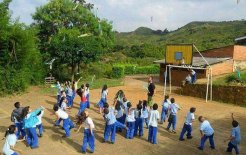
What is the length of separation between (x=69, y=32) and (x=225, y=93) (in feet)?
54.0

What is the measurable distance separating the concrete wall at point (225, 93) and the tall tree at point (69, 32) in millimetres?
10783

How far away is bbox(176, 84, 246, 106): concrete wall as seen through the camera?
2109 cm

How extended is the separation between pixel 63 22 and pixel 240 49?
20.8 m

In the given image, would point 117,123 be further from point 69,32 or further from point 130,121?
point 69,32

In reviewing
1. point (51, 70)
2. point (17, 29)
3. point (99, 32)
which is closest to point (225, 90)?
point (17, 29)

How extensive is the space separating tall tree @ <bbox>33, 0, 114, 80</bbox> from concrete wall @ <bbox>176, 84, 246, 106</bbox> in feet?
35.4

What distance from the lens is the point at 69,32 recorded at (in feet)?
106

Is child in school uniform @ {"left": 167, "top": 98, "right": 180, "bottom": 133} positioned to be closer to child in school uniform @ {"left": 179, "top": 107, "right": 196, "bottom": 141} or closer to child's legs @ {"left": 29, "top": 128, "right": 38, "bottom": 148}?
child in school uniform @ {"left": 179, "top": 107, "right": 196, "bottom": 141}

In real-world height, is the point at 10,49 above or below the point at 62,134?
above

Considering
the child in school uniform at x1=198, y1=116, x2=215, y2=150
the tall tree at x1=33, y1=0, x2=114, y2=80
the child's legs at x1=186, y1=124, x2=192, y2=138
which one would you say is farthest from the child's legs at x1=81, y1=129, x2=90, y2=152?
the tall tree at x1=33, y1=0, x2=114, y2=80

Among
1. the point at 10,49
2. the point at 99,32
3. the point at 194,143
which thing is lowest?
the point at 194,143

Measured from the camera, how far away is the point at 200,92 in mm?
23375

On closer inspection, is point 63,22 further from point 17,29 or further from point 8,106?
point 8,106

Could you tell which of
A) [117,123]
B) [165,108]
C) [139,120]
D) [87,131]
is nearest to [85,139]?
[87,131]
